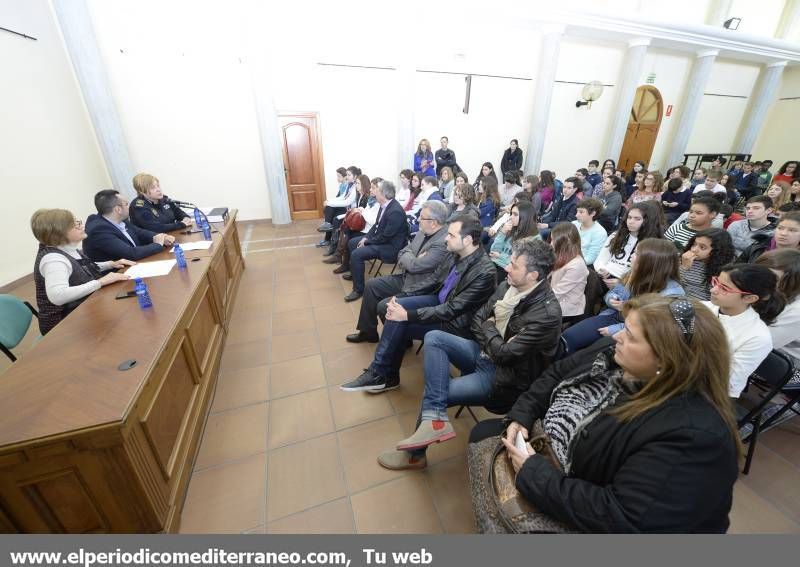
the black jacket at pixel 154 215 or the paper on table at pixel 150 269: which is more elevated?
the black jacket at pixel 154 215

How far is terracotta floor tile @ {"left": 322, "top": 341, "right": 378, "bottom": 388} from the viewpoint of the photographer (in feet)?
8.50

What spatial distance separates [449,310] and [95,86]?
22.1ft

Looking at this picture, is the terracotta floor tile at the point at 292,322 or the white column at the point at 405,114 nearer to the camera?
the terracotta floor tile at the point at 292,322

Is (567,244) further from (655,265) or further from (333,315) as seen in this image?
(333,315)

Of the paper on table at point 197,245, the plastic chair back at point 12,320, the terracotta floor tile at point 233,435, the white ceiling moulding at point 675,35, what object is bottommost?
the terracotta floor tile at point 233,435

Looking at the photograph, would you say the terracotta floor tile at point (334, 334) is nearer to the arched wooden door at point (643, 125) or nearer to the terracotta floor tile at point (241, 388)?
the terracotta floor tile at point (241, 388)

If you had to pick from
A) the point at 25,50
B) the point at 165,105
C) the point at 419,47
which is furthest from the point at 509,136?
the point at 25,50

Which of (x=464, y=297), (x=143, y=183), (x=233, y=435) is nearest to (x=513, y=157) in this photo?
(x=464, y=297)

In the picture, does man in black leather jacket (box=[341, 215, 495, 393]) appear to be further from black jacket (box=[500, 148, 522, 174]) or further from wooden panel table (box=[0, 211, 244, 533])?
black jacket (box=[500, 148, 522, 174])

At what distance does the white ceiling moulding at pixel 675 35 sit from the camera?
6832 millimetres

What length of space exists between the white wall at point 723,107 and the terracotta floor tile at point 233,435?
12731 mm

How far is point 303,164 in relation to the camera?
6.95 m

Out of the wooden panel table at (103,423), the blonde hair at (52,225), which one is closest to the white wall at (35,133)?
the blonde hair at (52,225)

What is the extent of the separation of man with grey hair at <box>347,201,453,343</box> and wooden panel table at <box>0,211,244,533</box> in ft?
4.30
